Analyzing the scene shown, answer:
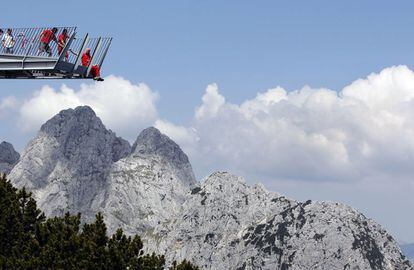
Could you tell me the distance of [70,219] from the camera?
225ft

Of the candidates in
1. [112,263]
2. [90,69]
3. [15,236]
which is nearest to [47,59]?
[90,69]

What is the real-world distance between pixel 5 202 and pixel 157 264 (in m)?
21.9

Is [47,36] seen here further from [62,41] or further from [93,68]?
[93,68]

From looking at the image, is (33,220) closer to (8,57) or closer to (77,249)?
(77,249)

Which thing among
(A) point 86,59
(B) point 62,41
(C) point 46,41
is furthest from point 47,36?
(A) point 86,59

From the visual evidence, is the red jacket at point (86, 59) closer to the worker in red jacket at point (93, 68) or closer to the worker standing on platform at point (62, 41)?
the worker in red jacket at point (93, 68)

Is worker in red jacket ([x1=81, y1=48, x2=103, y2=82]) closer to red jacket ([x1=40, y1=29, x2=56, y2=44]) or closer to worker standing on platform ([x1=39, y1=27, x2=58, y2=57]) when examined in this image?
worker standing on platform ([x1=39, y1=27, x2=58, y2=57])

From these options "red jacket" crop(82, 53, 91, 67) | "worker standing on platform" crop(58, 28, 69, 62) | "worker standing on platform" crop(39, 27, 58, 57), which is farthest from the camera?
"worker standing on platform" crop(39, 27, 58, 57)

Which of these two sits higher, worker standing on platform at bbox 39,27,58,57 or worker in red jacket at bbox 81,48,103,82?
worker standing on platform at bbox 39,27,58,57

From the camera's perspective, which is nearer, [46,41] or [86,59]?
[86,59]

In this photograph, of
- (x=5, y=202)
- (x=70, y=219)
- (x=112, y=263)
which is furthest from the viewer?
(x=5, y=202)

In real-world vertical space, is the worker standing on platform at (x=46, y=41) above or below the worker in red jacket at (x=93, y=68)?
above

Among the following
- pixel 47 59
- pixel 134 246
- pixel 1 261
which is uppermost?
pixel 47 59

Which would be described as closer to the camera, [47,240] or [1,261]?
[1,261]
